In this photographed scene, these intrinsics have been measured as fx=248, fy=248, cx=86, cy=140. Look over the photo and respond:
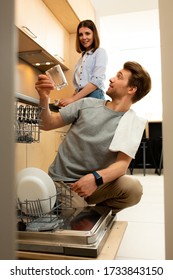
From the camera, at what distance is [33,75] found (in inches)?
110

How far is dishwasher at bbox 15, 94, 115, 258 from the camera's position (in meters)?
0.82

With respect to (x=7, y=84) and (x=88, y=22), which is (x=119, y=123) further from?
(x=88, y=22)

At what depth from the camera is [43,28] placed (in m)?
2.34

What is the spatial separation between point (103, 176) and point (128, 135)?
22 centimetres

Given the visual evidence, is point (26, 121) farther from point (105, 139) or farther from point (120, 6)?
point (120, 6)

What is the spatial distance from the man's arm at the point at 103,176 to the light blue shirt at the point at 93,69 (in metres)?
0.83

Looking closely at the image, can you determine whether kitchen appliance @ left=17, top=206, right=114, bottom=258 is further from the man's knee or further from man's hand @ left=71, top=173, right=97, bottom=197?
the man's knee

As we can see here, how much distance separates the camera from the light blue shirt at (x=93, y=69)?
5.92 feet

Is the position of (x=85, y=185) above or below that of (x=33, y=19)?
below

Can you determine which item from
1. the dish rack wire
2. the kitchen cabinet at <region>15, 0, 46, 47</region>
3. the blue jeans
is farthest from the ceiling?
the dish rack wire

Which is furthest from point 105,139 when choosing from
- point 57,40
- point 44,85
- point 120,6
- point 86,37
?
point 120,6

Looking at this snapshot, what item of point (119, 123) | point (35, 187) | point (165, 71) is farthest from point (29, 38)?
point (165, 71)

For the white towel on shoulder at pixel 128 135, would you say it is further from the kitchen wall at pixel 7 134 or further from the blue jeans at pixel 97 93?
the kitchen wall at pixel 7 134
